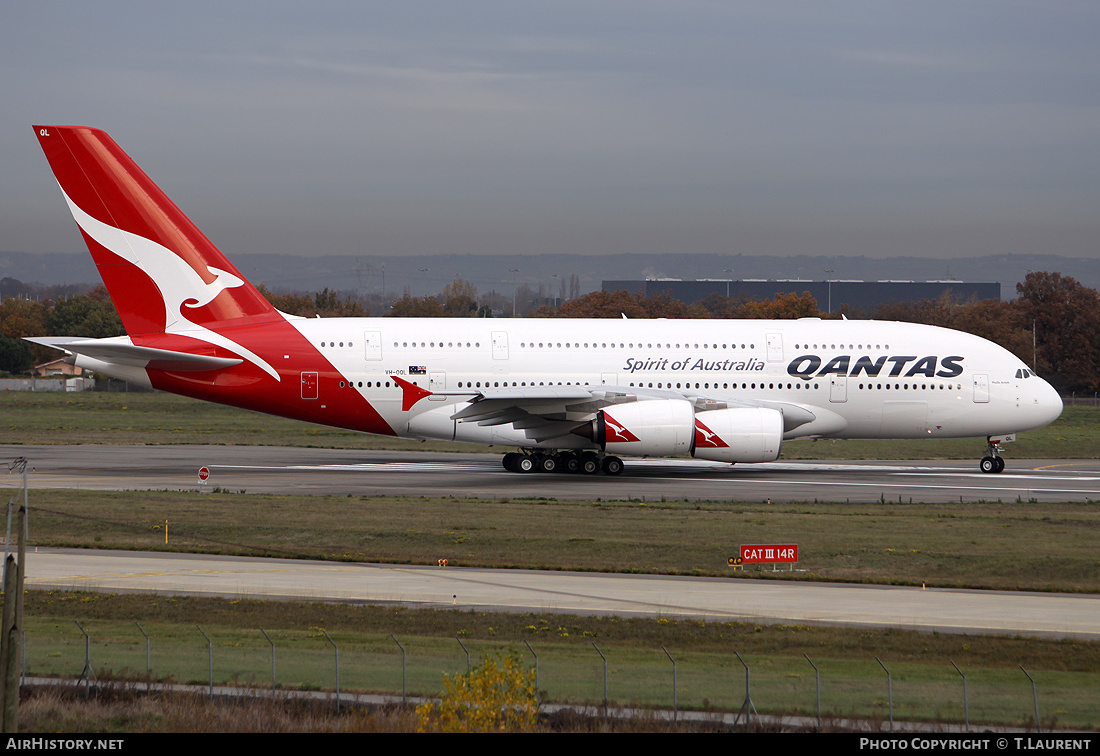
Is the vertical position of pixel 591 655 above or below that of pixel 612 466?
below

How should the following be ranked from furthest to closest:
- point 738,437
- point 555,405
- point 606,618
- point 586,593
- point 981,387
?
point 981,387, point 555,405, point 738,437, point 586,593, point 606,618

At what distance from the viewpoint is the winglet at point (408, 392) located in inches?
1458

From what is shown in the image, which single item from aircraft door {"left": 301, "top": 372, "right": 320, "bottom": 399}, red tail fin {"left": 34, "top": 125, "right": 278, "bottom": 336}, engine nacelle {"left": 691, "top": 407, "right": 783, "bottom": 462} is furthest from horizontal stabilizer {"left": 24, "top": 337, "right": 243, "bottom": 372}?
engine nacelle {"left": 691, "top": 407, "right": 783, "bottom": 462}

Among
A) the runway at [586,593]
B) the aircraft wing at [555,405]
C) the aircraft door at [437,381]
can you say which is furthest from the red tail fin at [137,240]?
the runway at [586,593]

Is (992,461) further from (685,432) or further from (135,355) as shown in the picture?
(135,355)

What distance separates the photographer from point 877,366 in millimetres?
38375

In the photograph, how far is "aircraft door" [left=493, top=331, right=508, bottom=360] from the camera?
123ft

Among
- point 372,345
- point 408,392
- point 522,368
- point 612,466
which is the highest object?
point 372,345

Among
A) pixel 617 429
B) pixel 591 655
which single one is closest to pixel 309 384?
pixel 617 429

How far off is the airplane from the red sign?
13.0 metres

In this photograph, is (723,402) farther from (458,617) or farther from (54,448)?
(54,448)

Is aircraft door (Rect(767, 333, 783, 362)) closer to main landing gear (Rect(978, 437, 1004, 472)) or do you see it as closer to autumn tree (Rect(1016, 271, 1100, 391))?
main landing gear (Rect(978, 437, 1004, 472))

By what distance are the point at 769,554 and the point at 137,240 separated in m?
24.8

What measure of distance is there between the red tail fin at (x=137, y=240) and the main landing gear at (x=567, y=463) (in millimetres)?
11259
